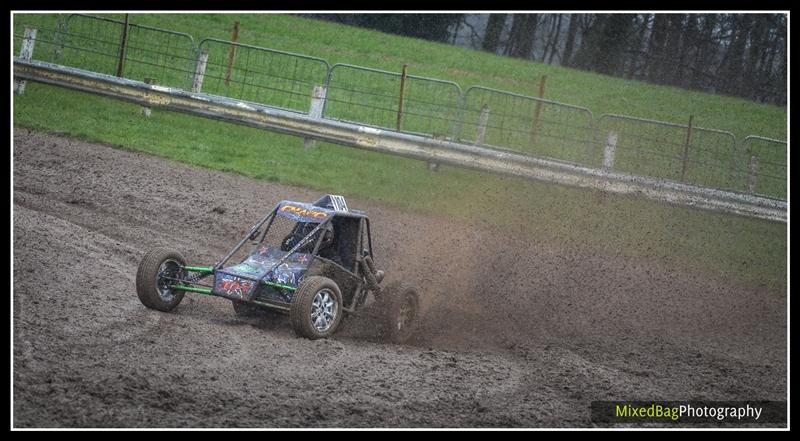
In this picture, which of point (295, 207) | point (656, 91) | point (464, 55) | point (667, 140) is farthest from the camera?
point (464, 55)

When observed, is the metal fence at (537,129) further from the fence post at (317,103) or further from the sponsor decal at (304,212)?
the sponsor decal at (304,212)

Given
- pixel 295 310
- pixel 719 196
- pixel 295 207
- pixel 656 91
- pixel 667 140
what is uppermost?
pixel 656 91

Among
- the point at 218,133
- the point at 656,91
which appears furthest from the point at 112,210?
the point at 656,91

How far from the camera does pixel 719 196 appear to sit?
12.0 m

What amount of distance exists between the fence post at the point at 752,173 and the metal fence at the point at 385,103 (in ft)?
14.9

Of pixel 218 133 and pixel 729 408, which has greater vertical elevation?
pixel 218 133

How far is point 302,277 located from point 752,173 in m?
8.39

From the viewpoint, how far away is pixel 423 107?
15.1 m

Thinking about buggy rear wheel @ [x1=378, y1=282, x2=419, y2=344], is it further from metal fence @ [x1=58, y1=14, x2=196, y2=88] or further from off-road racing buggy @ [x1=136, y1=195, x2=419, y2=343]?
metal fence @ [x1=58, y1=14, x2=196, y2=88]

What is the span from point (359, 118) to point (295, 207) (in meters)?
7.08

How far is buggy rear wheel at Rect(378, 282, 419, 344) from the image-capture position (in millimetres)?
8094

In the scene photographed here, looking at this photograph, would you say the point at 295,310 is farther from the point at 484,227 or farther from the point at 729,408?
the point at 484,227

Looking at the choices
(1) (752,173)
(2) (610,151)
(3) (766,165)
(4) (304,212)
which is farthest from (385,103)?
(4) (304,212)

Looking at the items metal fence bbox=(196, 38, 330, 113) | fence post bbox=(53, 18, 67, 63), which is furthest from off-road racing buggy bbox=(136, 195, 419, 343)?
fence post bbox=(53, 18, 67, 63)
